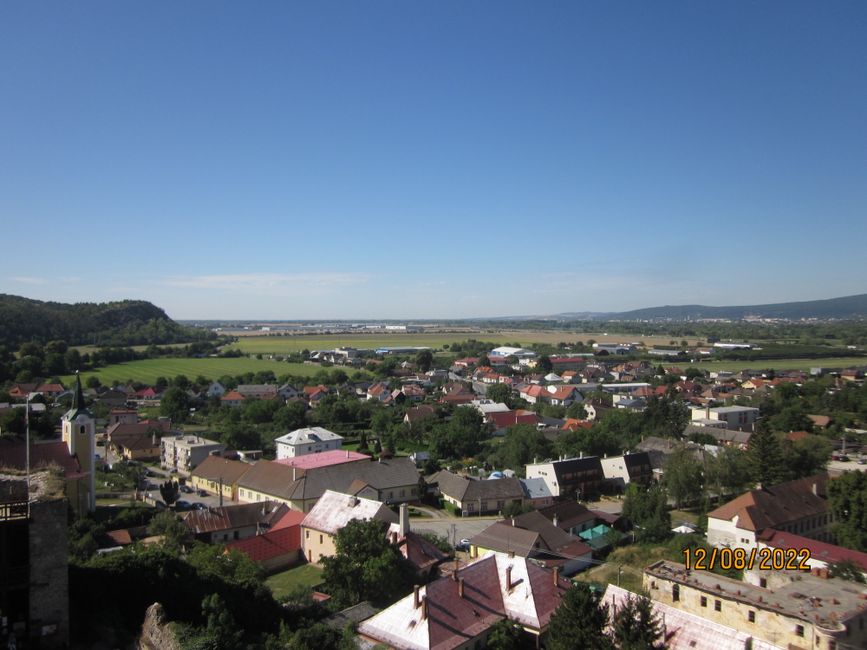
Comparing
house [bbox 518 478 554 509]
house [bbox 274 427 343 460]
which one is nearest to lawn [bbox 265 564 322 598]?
house [bbox 518 478 554 509]

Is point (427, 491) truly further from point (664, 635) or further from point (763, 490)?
point (664, 635)

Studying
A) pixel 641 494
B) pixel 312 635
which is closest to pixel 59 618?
pixel 312 635

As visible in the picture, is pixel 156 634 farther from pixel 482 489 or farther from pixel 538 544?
pixel 482 489

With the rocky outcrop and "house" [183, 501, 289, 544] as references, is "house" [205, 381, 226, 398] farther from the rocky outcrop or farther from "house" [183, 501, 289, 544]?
the rocky outcrop

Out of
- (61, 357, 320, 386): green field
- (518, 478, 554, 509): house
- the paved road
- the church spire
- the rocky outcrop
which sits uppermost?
the church spire

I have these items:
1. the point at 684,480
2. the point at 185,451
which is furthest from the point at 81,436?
the point at 684,480
